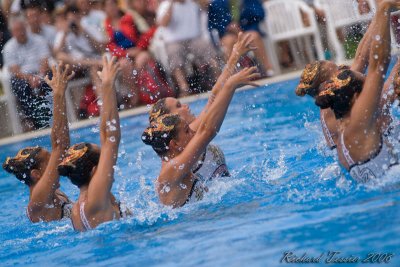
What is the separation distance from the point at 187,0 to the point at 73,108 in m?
2.56

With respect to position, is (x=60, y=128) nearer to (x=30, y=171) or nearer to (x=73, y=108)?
(x=30, y=171)

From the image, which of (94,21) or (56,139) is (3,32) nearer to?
(94,21)

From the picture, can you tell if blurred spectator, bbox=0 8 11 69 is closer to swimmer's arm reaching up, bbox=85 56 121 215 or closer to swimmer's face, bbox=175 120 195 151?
swimmer's face, bbox=175 120 195 151

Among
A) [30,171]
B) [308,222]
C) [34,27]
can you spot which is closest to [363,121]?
[308,222]

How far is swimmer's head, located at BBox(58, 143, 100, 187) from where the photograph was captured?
6121 millimetres

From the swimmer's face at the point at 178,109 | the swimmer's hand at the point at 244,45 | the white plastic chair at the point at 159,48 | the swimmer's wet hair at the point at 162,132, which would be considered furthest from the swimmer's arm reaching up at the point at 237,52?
the white plastic chair at the point at 159,48

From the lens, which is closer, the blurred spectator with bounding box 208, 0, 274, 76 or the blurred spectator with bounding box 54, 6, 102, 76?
the blurred spectator with bounding box 208, 0, 274, 76

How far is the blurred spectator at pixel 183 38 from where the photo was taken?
531 inches

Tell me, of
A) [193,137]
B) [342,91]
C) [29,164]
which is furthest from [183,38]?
[342,91]

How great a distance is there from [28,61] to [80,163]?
771 cm

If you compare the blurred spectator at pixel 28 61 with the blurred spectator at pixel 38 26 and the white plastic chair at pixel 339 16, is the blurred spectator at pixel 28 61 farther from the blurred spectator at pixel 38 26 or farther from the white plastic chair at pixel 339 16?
the white plastic chair at pixel 339 16

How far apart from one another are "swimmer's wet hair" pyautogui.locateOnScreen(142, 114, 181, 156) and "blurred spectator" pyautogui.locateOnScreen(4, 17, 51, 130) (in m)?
6.81

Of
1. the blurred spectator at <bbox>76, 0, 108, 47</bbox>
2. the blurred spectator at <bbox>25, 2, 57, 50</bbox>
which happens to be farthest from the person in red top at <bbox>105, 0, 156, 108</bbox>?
the blurred spectator at <bbox>25, 2, 57, 50</bbox>

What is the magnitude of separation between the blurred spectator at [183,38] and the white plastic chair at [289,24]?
123 centimetres
